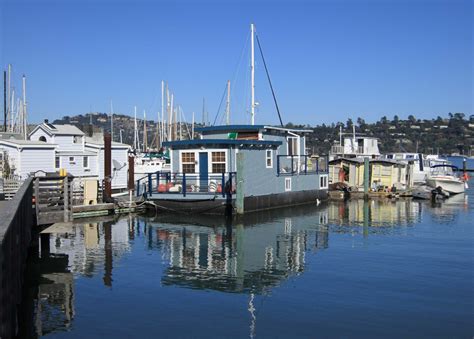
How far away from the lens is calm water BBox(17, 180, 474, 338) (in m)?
11.8

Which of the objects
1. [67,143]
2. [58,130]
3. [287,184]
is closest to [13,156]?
[67,143]

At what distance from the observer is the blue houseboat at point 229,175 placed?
93.0ft

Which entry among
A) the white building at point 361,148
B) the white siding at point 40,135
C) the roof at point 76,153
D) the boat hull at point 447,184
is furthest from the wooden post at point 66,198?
the white building at point 361,148

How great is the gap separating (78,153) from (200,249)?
18.6 m

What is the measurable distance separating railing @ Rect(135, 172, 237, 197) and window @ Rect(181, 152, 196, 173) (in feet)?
1.32

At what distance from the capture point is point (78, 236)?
22.5m

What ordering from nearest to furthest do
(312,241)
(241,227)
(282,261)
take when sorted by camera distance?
1. (282,261)
2. (312,241)
3. (241,227)

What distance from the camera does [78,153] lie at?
36.3 m

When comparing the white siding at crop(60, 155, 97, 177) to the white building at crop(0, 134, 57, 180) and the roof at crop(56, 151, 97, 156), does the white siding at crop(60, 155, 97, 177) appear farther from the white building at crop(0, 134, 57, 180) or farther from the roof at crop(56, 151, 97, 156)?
the white building at crop(0, 134, 57, 180)

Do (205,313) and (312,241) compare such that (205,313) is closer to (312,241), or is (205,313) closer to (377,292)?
(377,292)

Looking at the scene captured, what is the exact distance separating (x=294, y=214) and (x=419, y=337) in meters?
20.0

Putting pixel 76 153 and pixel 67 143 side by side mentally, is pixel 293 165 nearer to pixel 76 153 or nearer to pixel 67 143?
pixel 76 153

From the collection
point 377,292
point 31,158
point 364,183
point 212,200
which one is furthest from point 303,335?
point 364,183

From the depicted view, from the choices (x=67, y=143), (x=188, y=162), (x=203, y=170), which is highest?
(x=67, y=143)
